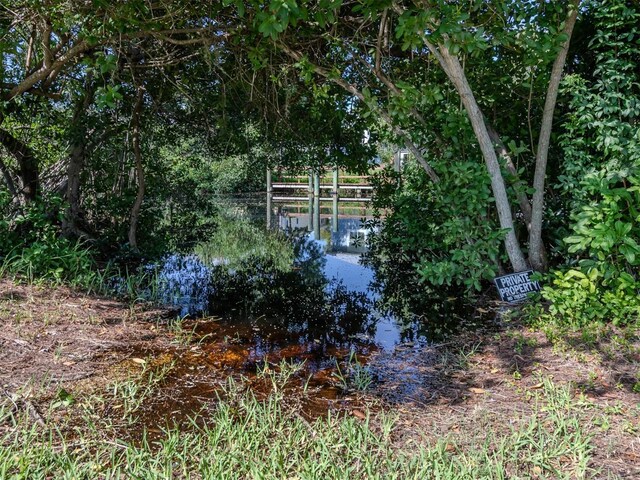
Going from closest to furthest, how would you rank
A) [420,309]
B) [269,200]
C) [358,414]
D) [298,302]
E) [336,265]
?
[358,414]
[420,309]
[298,302]
[336,265]
[269,200]

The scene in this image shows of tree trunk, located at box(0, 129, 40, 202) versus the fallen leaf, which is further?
tree trunk, located at box(0, 129, 40, 202)

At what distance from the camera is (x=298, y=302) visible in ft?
16.2

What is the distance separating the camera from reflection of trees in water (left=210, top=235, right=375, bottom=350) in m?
4.01

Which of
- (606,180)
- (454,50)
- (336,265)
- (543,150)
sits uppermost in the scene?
(454,50)

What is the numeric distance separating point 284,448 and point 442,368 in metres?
1.39

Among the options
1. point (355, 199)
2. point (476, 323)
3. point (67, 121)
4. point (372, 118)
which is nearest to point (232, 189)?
point (355, 199)

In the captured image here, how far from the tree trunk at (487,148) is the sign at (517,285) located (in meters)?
0.11

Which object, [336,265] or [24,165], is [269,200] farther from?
[24,165]

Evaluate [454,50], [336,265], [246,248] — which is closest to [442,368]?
[454,50]

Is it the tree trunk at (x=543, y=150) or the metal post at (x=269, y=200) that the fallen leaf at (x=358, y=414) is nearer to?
the tree trunk at (x=543, y=150)

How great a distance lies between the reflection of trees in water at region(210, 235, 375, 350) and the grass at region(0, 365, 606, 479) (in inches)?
53.6

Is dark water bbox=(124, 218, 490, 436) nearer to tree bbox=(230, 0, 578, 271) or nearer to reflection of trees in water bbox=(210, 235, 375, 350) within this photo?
reflection of trees in water bbox=(210, 235, 375, 350)

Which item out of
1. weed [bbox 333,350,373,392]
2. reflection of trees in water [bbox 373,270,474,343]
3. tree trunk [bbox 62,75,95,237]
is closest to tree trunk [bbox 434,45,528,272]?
reflection of trees in water [bbox 373,270,474,343]

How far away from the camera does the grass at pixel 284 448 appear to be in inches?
72.7
